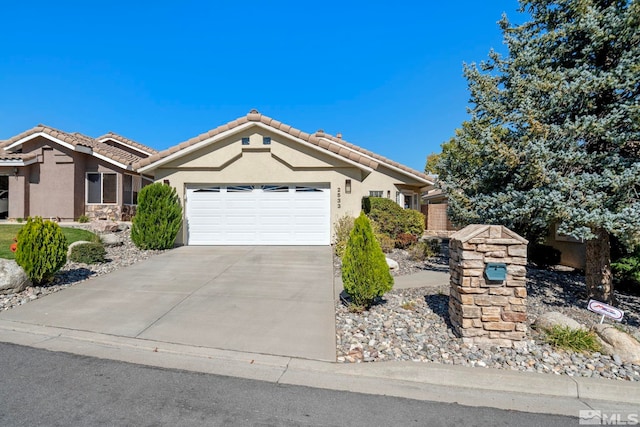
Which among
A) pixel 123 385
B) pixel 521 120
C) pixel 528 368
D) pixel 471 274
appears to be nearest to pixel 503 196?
pixel 521 120

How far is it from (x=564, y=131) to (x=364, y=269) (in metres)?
4.52

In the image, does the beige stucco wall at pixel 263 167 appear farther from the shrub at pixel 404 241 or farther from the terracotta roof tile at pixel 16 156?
the terracotta roof tile at pixel 16 156

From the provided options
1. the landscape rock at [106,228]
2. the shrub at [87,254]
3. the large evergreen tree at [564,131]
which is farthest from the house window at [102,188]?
the large evergreen tree at [564,131]

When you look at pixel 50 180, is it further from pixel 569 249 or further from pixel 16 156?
pixel 569 249

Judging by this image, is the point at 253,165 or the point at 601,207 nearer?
the point at 601,207

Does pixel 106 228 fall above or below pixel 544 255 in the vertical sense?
above

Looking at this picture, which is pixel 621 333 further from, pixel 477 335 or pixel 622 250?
pixel 622 250

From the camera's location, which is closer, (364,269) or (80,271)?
(364,269)

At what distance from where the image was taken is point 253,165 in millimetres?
12773

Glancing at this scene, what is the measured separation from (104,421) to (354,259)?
152 inches

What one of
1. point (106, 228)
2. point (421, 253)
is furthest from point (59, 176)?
point (421, 253)

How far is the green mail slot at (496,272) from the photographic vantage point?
470cm

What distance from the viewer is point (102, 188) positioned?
57.5ft

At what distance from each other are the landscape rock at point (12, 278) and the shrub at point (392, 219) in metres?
10.3
